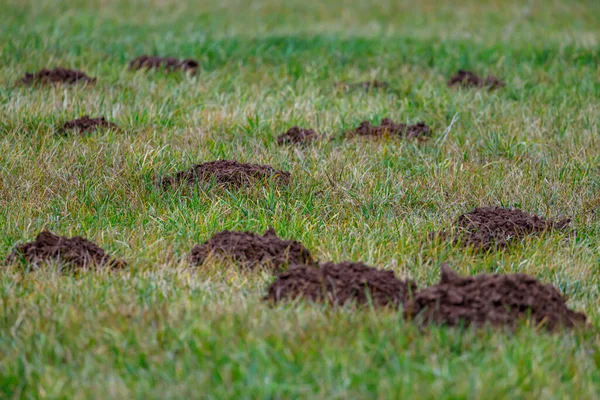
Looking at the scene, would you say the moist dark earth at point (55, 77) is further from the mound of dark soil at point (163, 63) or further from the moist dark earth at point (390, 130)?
the moist dark earth at point (390, 130)

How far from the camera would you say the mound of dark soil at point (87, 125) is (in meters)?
6.04

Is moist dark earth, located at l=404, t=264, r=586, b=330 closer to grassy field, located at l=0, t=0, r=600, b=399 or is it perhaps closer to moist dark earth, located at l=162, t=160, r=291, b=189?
grassy field, located at l=0, t=0, r=600, b=399

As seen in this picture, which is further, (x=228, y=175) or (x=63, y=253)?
(x=228, y=175)

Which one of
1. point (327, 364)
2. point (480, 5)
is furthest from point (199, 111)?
point (480, 5)

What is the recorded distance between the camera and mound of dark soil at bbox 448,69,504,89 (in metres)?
7.89

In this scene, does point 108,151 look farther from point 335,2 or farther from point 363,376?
point 335,2

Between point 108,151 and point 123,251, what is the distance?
158 centimetres

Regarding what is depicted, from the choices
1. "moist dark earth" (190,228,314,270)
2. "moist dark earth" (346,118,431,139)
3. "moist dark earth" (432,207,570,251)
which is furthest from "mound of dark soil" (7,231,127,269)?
"moist dark earth" (346,118,431,139)

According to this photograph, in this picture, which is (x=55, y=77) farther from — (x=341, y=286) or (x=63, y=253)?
(x=341, y=286)

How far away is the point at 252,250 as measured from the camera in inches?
158

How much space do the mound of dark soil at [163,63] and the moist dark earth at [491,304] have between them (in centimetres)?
513

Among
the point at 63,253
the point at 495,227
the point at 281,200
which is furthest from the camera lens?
the point at 281,200

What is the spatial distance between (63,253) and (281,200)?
4.88ft

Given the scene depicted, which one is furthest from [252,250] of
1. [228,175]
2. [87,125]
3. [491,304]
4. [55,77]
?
[55,77]
